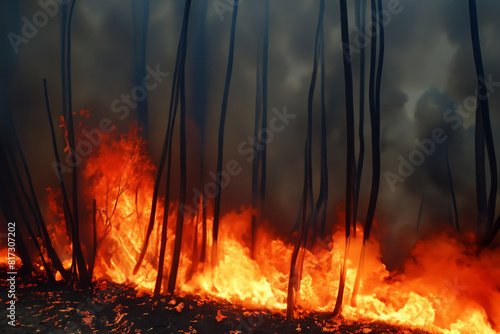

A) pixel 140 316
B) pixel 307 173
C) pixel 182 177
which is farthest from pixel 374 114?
pixel 140 316

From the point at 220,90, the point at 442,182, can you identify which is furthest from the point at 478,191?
the point at 220,90

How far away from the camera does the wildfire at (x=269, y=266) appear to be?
4.20 m

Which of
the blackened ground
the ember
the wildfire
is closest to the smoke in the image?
the ember

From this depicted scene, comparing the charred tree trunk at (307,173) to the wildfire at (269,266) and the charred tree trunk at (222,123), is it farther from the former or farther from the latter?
the charred tree trunk at (222,123)

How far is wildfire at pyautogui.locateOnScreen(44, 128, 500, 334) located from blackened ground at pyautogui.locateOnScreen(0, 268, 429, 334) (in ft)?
0.77

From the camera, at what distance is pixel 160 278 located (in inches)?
195

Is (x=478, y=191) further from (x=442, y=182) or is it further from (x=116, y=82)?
(x=116, y=82)

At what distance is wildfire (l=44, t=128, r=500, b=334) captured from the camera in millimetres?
4199

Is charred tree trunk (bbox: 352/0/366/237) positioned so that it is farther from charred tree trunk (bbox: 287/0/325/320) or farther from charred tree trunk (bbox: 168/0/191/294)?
charred tree trunk (bbox: 168/0/191/294)

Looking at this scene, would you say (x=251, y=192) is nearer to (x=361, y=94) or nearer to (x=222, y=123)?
(x=222, y=123)

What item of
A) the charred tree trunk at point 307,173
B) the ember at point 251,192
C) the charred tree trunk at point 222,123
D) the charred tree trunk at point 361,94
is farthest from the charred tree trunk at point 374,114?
the charred tree trunk at point 222,123

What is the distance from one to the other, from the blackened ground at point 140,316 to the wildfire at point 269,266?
0.23 meters

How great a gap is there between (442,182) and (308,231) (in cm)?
209

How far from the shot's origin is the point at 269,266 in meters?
4.91
